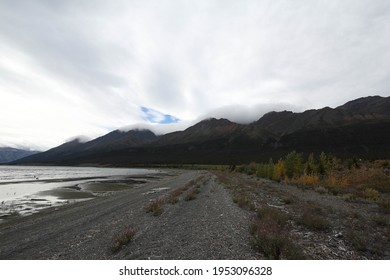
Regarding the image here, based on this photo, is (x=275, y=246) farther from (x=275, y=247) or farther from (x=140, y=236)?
(x=140, y=236)

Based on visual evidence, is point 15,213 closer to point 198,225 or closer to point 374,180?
point 198,225

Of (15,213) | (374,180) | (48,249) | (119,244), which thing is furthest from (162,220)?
(374,180)

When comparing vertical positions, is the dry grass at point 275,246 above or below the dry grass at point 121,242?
above

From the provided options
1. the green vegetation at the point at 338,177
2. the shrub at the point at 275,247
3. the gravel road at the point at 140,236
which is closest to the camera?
the shrub at the point at 275,247

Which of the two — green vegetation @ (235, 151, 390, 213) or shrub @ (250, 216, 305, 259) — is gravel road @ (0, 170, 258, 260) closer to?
shrub @ (250, 216, 305, 259)

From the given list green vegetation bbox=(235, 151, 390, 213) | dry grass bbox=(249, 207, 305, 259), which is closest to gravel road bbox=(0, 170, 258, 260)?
dry grass bbox=(249, 207, 305, 259)

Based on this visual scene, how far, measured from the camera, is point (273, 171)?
55844mm

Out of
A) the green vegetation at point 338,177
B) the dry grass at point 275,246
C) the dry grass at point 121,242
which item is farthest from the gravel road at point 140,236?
the green vegetation at point 338,177

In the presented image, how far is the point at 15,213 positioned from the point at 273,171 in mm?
46862

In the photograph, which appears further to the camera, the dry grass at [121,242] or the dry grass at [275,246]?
the dry grass at [121,242]

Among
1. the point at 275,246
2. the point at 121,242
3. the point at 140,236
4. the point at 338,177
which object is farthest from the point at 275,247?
the point at 338,177

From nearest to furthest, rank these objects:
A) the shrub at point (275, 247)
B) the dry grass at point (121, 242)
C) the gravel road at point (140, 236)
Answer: the shrub at point (275, 247), the gravel road at point (140, 236), the dry grass at point (121, 242)

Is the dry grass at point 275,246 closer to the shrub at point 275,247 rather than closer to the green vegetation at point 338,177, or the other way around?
the shrub at point 275,247
